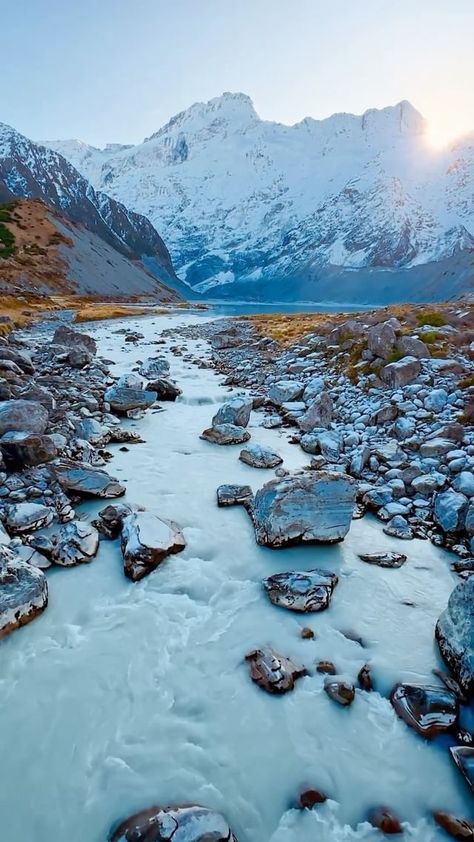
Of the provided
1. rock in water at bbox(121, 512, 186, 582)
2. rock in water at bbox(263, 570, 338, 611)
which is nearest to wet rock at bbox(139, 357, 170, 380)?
rock in water at bbox(121, 512, 186, 582)

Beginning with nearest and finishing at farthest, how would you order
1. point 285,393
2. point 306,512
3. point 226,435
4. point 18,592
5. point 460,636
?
point 460,636, point 18,592, point 306,512, point 226,435, point 285,393

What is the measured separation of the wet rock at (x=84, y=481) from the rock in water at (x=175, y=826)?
5728mm

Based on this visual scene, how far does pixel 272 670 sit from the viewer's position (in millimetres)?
5461

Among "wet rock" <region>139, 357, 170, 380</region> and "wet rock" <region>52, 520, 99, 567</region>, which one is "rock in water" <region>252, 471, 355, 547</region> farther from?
"wet rock" <region>139, 357, 170, 380</region>

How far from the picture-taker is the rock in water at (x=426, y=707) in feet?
15.8

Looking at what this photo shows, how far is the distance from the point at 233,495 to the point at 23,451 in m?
4.32

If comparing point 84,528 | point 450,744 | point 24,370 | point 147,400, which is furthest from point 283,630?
point 24,370

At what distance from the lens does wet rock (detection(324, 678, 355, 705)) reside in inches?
203

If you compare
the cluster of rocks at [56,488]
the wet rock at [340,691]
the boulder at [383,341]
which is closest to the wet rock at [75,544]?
the cluster of rocks at [56,488]

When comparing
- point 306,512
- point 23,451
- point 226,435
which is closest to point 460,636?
point 306,512

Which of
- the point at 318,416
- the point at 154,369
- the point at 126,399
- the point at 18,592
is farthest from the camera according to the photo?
the point at 154,369

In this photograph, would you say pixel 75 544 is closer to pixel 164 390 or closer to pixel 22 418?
pixel 22 418

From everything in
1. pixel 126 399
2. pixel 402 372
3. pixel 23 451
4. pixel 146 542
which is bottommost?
pixel 146 542

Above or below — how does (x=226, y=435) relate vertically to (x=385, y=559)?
above
